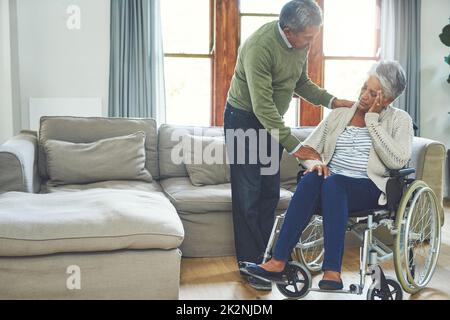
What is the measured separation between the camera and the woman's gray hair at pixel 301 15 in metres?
2.45

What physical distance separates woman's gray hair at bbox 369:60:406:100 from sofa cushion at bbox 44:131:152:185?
157cm

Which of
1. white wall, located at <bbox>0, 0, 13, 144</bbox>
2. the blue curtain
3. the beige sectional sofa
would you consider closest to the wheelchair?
the beige sectional sofa

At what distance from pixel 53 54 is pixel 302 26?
8.80ft

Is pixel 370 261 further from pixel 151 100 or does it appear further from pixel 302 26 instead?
pixel 151 100

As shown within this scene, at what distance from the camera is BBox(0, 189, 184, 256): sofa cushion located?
2.24 metres

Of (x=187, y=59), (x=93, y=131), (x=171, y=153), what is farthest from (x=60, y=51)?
(x=171, y=153)

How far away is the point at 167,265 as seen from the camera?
237 cm


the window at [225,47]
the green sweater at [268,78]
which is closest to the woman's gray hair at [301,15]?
the green sweater at [268,78]

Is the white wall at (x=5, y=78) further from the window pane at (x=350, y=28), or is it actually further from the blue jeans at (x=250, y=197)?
the window pane at (x=350, y=28)

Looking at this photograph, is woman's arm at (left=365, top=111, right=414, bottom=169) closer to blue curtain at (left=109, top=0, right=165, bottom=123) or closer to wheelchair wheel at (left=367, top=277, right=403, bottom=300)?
wheelchair wheel at (left=367, top=277, right=403, bottom=300)

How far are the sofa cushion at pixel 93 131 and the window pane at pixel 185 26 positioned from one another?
54.7 inches

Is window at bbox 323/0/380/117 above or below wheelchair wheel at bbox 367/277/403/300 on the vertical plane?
above

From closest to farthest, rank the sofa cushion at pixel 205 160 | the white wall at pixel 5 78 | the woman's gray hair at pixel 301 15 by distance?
1. the woman's gray hair at pixel 301 15
2. the sofa cushion at pixel 205 160
3. the white wall at pixel 5 78
